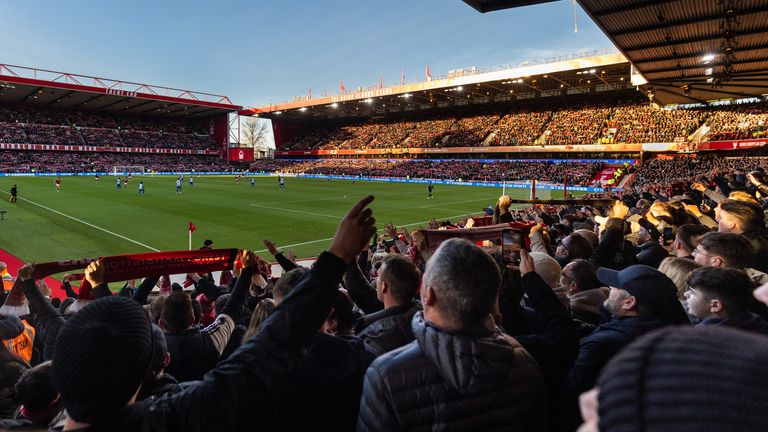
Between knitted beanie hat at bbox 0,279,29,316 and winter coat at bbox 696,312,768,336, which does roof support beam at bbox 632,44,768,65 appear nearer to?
winter coat at bbox 696,312,768,336

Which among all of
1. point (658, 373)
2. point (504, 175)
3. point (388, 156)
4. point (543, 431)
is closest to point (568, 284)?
point (543, 431)

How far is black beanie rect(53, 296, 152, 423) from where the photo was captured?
1.54 m

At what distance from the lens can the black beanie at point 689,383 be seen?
28.9 inches

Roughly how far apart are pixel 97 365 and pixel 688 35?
25.8 m

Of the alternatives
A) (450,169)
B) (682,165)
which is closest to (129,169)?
(450,169)

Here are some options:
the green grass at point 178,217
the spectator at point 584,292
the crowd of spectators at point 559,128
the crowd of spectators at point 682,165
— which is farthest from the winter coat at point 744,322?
the crowd of spectators at point 559,128

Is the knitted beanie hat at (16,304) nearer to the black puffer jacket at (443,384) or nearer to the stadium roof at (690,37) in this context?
the black puffer jacket at (443,384)

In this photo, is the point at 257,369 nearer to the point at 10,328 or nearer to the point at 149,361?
the point at 149,361

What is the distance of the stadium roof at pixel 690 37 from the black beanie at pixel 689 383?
755 inches

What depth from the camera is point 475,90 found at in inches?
2554

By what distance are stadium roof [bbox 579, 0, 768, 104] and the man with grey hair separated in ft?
60.2

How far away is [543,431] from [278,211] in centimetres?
2569

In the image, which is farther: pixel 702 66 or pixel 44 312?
pixel 702 66

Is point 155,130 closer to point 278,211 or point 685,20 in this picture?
point 278,211
